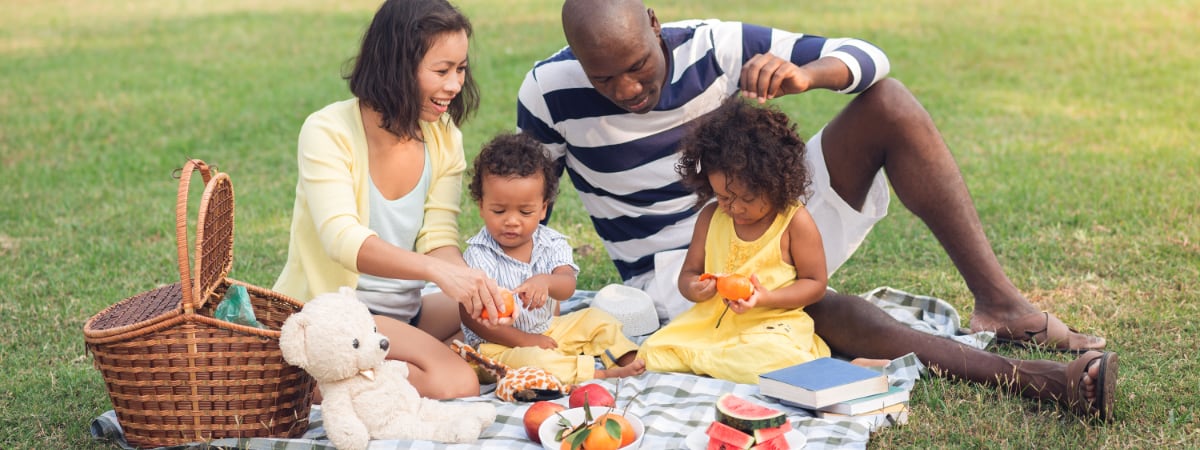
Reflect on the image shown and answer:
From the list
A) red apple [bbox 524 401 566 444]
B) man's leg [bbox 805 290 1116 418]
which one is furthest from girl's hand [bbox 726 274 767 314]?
red apple [bbox 524 401 566 444]

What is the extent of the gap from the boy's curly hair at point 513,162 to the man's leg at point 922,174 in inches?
39.7

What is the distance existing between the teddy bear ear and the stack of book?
1391 mm

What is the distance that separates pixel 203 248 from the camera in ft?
10.5

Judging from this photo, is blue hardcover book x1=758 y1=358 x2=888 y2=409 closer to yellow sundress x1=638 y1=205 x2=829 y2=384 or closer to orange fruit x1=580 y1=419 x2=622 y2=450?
yellow sundress x1=638 y1=205 x2=829 y2=384

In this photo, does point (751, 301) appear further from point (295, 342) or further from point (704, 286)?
point (295, 342)

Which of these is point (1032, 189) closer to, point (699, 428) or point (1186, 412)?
point (1186, 412)

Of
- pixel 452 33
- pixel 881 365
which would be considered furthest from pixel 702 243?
pixel 452 33

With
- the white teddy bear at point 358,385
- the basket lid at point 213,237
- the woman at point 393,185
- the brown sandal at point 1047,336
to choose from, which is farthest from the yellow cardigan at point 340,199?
the brown sandal at point 1047,336

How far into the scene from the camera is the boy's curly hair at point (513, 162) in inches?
155

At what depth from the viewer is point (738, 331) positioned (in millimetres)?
3824

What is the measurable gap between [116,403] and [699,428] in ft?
5.53

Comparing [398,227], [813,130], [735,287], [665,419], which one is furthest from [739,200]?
[813,130]

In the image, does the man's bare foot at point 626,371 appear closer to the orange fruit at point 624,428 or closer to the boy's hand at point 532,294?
the boy's hand at point 532,294

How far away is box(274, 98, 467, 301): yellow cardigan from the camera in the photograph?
Answer: 356 cm
